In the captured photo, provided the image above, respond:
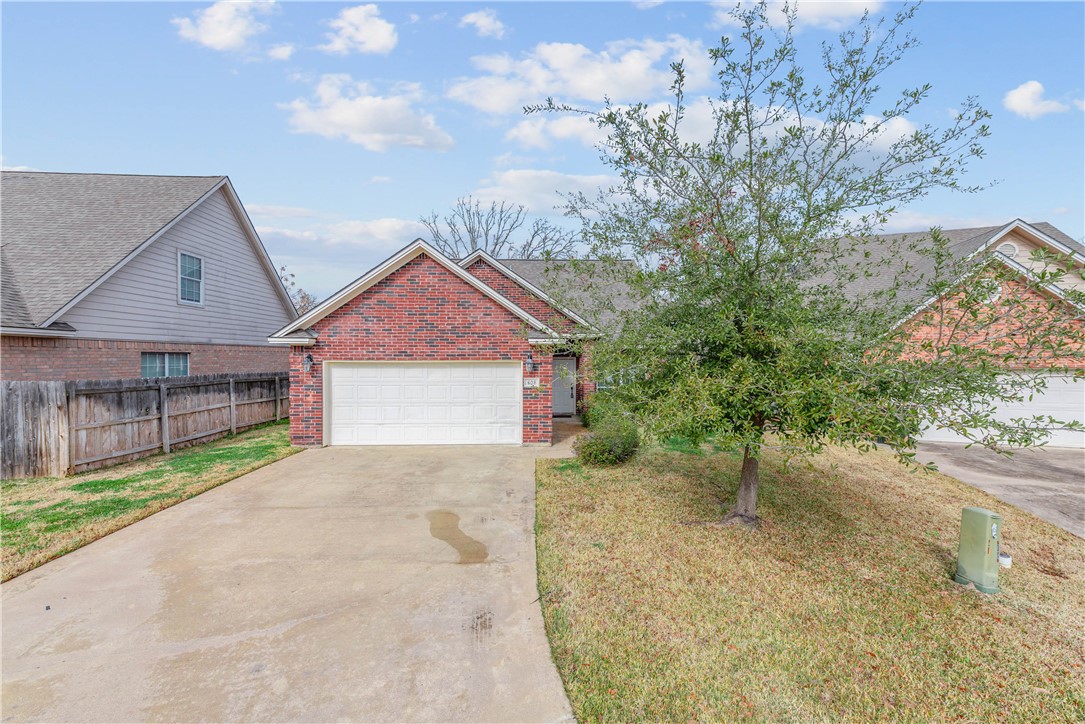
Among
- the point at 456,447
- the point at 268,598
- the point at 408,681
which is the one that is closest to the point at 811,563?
the point at 408,681

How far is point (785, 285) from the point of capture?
17.5ft

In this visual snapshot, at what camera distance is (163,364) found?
1326cm

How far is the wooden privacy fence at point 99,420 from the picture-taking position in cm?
819

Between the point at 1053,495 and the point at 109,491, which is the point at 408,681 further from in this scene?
the point at 1053,495

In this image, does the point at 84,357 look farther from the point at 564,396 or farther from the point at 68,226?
the point at 564,396

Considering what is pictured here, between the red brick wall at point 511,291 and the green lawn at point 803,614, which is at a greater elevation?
the red brick wall at point 511,291

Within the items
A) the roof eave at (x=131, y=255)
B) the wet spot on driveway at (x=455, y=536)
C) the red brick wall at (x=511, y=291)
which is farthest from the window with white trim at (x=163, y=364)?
the wet spot on driveway at (x=455, y=536)

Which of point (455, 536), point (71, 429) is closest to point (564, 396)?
point (455, 536)

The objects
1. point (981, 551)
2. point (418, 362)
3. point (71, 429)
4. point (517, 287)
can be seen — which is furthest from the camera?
point (517, 287)

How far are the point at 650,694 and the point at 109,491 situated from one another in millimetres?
8999

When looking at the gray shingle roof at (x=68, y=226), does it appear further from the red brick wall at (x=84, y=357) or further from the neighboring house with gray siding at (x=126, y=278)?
the red brick wall at (x=84, y=357)

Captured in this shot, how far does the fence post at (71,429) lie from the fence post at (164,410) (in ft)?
5.70

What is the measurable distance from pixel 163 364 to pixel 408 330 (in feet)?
25.2

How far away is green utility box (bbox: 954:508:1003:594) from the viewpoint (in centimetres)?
493
